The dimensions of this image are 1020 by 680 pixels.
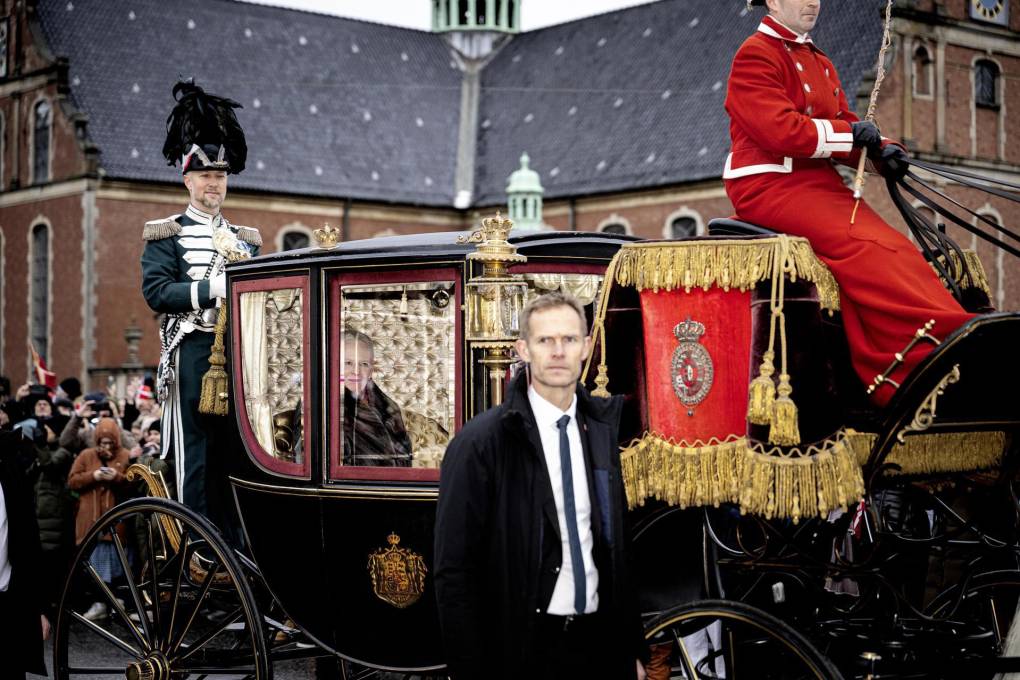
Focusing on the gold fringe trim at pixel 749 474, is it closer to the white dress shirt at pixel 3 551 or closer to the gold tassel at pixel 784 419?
the gold tassel at pixel 784 419

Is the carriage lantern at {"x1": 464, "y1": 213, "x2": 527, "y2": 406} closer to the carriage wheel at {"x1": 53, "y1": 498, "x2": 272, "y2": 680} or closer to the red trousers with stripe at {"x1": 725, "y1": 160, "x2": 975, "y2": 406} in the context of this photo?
the red trousers with stripe at {"x1": 725, "y1": 160, "x2": 975, "y2": 406}

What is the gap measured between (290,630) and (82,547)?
101 cm

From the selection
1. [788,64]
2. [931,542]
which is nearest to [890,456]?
[931,542]

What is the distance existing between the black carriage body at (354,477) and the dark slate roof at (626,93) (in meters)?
26.7

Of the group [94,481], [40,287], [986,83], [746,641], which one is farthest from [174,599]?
[40,287]

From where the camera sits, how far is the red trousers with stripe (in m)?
4.68

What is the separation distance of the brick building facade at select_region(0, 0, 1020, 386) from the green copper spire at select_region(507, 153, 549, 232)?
0.84 m

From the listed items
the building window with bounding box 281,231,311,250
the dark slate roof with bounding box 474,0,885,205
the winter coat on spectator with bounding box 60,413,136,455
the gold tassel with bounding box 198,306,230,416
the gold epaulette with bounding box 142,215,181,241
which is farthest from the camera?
the building window with bounding box 281,231,311,250

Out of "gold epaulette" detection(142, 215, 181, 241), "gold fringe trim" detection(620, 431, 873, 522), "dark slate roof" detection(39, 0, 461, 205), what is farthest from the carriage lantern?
"dark slate roof" detection(39, 0, 461, 205)

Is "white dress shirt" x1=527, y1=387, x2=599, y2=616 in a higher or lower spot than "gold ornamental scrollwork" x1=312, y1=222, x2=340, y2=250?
lower

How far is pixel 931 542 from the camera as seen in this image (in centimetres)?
507

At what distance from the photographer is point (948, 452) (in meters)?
Answer: 5.14

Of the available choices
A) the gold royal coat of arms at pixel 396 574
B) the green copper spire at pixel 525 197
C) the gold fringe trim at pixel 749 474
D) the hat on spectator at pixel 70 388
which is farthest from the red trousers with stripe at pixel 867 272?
the green copper spire at pixel 525 197

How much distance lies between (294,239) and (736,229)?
3348cm
